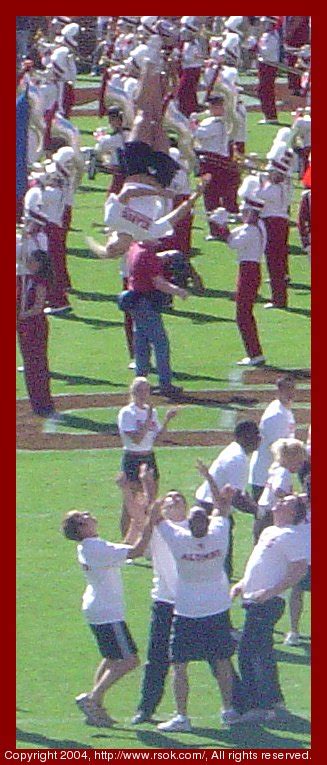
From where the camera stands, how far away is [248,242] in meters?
19.0

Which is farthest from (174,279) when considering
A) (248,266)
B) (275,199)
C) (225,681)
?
(225,681)

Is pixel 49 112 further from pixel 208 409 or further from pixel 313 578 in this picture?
pixel 313 578

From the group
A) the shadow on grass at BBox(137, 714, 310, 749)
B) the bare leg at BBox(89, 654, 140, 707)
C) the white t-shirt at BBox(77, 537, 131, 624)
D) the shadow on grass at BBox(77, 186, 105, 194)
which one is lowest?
the shadow on grass at BBox(77, 186, 105, 194)

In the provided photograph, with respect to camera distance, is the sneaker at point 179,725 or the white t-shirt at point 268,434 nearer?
the sneaker at point 179,725


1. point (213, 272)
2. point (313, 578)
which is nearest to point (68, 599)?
point (313, 578)

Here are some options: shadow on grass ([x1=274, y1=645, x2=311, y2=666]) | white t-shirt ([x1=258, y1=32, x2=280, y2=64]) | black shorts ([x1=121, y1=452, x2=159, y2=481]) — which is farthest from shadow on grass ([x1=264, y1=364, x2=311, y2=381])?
white t-shirt ([x1=258, y1=32, x2=280, y2=64])

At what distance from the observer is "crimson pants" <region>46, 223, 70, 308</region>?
69.1 ft

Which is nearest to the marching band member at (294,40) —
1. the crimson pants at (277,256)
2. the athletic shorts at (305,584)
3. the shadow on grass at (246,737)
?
the crimson pants at (277,256)

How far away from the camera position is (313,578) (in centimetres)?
1099

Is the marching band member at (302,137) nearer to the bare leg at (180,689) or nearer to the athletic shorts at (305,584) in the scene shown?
the athletic shorts at (305,584)

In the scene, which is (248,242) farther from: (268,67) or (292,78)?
(292,78)

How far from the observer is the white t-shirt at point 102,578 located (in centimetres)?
1204

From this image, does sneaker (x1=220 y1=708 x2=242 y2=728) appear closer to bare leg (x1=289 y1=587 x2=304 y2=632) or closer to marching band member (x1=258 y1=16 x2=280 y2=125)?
bare leg (x1=289 y1=587 x2=304 y2=632)

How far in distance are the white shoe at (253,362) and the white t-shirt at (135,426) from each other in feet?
15.2
